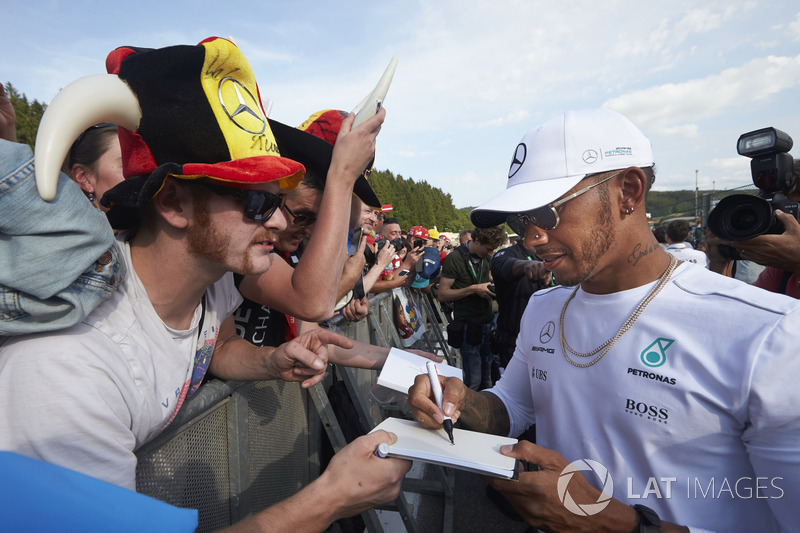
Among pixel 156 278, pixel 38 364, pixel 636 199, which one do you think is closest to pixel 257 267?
pixel 156 278

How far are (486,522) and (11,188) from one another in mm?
4518

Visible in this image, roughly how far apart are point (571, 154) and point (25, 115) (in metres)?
38.6

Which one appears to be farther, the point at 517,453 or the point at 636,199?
the point at 636,199

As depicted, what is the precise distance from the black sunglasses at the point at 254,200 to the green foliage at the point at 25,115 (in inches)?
1292

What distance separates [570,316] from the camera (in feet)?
6.62

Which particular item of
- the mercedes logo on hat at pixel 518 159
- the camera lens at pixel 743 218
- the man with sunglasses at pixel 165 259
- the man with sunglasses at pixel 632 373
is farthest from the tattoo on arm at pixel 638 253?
the man with sunglasses at pixel 165 259

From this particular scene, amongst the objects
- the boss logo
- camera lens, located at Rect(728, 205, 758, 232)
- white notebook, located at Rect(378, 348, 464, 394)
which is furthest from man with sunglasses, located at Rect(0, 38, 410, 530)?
camera lens, located at Rect(728, 205, 758, 232)

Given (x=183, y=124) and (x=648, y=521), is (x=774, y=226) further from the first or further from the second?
(x=183, y=124)

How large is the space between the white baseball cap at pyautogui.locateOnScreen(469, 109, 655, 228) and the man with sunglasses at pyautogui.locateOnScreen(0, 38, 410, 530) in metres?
0.75

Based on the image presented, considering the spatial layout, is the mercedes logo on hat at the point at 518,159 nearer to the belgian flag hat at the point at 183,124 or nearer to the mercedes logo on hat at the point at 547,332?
the mercedes logo on hat at the point at 547,332

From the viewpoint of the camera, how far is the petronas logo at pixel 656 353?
160cm

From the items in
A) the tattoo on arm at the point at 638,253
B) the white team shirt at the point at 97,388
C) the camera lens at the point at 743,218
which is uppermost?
the camera lens at the point at 743,218

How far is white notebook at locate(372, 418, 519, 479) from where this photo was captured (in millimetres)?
1341

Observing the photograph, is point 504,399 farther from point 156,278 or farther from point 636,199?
point 156,278
